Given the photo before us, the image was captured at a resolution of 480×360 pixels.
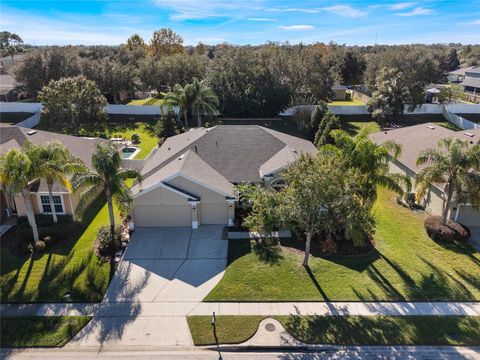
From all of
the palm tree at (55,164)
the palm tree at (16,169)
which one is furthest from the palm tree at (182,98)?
the palm tree at (16,169)

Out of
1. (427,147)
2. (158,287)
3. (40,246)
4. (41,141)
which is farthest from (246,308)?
(41,141)

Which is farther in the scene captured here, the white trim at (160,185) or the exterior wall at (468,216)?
the exterior wall at (468,216)

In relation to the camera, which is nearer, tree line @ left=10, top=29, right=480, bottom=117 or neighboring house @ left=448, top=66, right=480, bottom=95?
tree line @ left=10, top=29, right=480, bottom=117

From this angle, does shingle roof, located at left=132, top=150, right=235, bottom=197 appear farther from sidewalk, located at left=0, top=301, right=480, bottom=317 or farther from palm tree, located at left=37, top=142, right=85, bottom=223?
sidewalk, located at left=0, top=301, right=480, bottom=317

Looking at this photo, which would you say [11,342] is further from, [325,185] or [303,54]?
[303,54]

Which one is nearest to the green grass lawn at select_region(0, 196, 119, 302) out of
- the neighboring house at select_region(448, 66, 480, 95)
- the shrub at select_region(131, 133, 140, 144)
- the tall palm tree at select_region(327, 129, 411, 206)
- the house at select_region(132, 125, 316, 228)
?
the house at select_region(132, 125, 316, 228)

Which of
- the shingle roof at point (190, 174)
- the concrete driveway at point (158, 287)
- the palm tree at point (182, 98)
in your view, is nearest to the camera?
the concrete driveway at point (158, 287)

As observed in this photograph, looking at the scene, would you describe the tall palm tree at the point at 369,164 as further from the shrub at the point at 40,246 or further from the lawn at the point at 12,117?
the lawn at the point at 12,117
